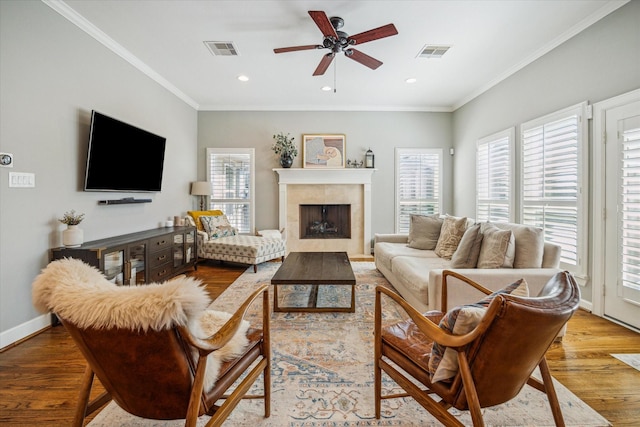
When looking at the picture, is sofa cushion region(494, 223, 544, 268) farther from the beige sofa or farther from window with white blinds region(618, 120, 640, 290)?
window with white blinds region(618, 120, 640, 290)

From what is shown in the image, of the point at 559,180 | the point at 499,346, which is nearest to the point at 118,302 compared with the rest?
the point at 499,346

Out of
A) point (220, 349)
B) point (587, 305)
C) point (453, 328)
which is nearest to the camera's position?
point (453, 328)

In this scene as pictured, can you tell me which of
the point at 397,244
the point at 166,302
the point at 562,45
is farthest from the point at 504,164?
the point at 166,302

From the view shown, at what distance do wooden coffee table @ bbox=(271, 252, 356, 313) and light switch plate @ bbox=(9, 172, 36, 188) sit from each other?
86.2 inches

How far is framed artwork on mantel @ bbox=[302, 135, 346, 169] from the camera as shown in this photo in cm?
565

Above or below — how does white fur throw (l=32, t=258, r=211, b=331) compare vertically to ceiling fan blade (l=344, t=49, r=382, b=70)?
below

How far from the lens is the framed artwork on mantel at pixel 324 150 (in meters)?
5.65

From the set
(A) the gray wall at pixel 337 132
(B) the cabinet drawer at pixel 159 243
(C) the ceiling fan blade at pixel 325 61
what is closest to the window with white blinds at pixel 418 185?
(A) the gray wall at pixel 337 132

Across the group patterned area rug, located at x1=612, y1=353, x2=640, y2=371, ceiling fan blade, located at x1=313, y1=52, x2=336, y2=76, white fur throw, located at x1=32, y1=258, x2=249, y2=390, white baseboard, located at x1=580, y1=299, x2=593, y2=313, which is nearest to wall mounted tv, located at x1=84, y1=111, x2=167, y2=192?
ceiling fan blade, located at x1=313, y1=52, x2=336, y2=76

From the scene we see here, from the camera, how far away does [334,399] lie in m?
1.63

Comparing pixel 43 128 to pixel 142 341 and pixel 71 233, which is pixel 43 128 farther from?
pixel 142 341

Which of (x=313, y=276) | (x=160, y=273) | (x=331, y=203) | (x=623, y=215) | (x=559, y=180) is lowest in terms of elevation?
(x=160, y=273)

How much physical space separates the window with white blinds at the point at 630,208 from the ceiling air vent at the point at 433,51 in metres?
1.97

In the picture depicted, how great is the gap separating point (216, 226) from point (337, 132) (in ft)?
9.47
